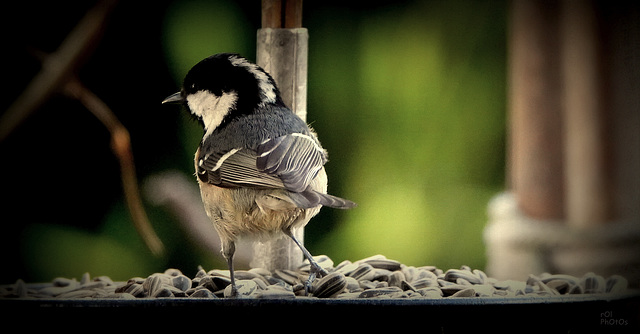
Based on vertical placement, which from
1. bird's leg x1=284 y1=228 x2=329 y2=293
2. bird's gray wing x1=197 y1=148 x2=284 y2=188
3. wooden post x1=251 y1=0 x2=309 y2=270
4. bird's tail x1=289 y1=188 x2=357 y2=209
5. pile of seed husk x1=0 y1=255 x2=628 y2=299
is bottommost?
pile of seed husk x1=0 y1=255 x2=628 y2=299

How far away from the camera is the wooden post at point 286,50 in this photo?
203cm

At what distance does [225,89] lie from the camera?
1.94 m

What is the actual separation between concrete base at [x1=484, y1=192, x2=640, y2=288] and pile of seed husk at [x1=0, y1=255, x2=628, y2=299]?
0.18m

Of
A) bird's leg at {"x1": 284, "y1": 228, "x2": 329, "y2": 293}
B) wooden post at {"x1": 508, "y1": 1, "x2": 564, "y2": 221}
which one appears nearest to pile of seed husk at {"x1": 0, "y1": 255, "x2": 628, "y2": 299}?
bird's leg at {"x1": 284, "y1": 228, "x2": 329, "y2": 293}

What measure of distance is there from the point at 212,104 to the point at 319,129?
338 mm

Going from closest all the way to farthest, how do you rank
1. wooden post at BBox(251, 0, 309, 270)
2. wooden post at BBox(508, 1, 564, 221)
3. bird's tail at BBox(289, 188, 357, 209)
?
1. bird's tail at BBox(289, 188, 357, 209)
2. wooden post at BBox(251, 0, 309, 270)
3. wooden post at BBox(508, 1, 564, 221)

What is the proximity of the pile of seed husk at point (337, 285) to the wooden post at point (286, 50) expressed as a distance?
0.17 m

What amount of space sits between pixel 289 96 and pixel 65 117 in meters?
0.60

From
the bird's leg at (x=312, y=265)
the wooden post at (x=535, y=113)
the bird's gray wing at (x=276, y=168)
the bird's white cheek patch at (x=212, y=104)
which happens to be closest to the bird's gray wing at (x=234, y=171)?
the bird's gray wing at (x=276, y=168)

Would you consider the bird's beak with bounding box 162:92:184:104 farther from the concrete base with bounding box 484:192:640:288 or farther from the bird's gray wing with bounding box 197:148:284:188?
the concrete base with bounding box 484:192:640:288

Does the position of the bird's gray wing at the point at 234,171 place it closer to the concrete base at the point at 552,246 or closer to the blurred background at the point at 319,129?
the blurred background at the point at 319,129

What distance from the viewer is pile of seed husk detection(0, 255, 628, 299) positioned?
71.8 inches

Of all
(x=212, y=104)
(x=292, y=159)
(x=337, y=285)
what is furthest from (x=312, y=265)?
(x=212, y=104)

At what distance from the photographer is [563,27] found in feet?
7.06
